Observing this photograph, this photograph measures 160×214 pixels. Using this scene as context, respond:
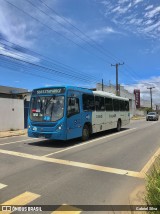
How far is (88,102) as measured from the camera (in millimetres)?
15773

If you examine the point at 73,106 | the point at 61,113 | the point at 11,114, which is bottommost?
the point at 11,114

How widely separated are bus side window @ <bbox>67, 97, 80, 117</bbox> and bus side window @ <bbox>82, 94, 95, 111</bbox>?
3.08 feet

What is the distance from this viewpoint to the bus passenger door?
13.2m

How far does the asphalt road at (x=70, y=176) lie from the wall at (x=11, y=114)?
34.7ft

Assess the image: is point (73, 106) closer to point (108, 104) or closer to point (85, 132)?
point (85, 132)

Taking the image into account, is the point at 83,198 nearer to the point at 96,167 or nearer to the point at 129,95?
the point at 96,167

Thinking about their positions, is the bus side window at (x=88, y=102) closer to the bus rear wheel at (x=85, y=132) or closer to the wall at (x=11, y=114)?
the bus rear wheel at (x=85, y=132)


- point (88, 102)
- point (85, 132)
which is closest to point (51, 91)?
point (88, 102)

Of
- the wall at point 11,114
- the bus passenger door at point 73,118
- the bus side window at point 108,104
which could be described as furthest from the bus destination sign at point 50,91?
the wall at point 11,114

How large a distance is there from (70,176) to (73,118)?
20.7 ft

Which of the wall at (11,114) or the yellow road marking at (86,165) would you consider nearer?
the yellow road marking at (86,165)

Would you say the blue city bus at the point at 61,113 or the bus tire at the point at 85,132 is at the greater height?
the blue city bus at the point at 61,113

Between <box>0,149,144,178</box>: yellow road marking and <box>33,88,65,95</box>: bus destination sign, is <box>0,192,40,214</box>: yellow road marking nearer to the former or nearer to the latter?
<box>0,149,144,178</box>: yellow road marking

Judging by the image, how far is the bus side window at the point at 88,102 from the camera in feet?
49.8
